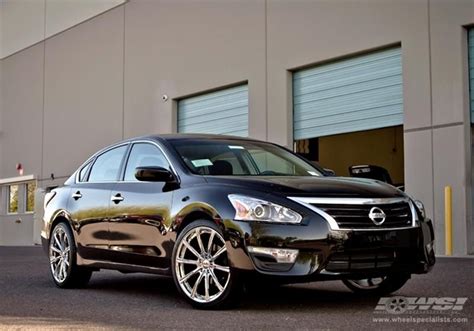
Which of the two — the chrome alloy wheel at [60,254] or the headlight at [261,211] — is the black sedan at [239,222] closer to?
the headlight at [261,211]

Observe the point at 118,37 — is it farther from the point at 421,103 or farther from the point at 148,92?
the point at 421,103

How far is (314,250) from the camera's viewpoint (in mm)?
5480

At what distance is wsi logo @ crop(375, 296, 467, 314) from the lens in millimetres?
5855

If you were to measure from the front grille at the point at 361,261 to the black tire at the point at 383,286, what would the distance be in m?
0.85

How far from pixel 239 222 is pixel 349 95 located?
10502 mm

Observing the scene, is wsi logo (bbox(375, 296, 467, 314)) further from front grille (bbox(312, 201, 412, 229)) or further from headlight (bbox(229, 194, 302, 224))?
headlight (bbox(229, 194, 302, 224))

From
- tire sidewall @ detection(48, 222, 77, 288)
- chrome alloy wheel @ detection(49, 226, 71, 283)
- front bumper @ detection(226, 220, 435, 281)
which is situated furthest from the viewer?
chrome alloy wheel @ detection(49, 226, 71, 283)

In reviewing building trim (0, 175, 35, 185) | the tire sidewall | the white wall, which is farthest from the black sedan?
building trim (0, 175, 35, 185)

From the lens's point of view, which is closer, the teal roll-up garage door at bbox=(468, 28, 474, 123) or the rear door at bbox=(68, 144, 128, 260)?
the rear door at bbox=(68, 144, 128, 260)

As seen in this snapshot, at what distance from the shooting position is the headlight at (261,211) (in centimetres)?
558

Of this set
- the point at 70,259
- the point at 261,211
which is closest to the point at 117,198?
the point at 70,259

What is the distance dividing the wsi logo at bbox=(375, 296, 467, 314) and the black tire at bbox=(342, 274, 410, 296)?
0.12 metres

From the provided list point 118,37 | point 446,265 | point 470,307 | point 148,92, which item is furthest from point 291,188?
point 118,37

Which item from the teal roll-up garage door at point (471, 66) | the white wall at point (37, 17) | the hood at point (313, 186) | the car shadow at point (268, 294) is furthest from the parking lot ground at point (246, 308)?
the white wall at point (37, 17)
